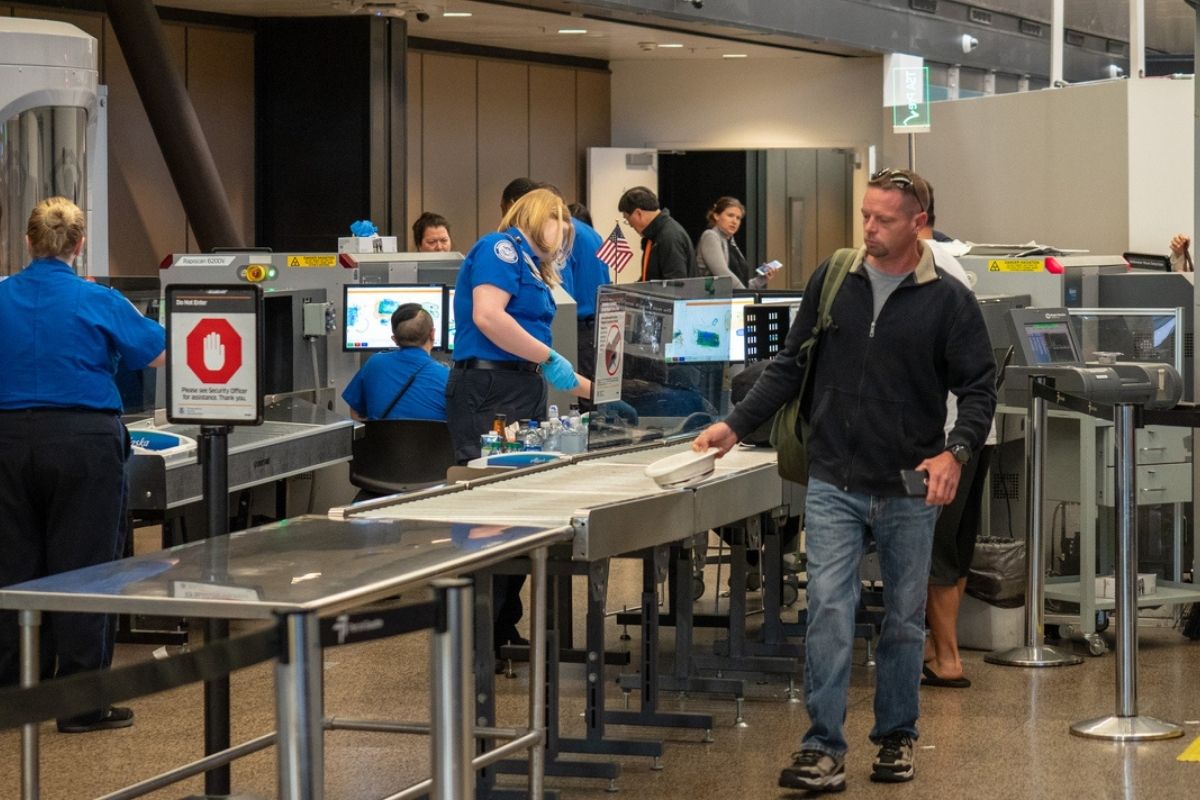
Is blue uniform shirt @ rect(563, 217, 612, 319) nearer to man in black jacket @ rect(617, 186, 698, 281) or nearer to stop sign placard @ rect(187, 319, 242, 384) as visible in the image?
man in black jacket @ rect(617, 186, 698, 281)

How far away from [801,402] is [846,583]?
0.46m

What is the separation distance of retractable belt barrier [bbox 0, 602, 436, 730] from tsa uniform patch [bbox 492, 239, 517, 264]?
316cm

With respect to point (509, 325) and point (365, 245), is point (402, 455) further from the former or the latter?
point (365, 245)

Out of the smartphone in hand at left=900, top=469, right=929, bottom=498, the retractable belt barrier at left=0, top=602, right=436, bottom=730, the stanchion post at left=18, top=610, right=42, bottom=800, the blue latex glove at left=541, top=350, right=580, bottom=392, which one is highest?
the blue latex glove at left=541, top=350, right=580, bottom=392

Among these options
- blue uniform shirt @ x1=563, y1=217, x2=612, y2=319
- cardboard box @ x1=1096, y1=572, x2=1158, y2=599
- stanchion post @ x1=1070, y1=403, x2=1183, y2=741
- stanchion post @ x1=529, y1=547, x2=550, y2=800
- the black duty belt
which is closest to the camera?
stanchion post @ x1=529, y1=547, x2=550, y2=800

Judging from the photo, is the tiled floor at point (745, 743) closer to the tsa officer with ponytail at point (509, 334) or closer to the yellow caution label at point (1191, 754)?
the yellow caution label at point (1191, 754)

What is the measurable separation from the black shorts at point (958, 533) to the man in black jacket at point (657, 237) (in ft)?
15.5

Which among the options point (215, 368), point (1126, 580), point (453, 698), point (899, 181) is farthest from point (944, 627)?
point (453, 698)

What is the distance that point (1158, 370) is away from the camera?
17.4ft

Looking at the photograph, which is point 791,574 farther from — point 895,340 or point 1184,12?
point 1184,12

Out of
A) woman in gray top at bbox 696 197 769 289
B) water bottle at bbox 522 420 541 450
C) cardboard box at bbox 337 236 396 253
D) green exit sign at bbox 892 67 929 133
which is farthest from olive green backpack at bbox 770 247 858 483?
green exit sign at bbox 892 67 929 133

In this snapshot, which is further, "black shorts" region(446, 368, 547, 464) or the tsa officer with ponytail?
"black shorts" region(446, 368, 547, 464)

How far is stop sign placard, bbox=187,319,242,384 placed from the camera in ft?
12.5

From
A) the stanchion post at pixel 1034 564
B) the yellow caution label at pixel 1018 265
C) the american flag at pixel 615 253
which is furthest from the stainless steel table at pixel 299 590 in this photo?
the american flag at pixel 615 253
